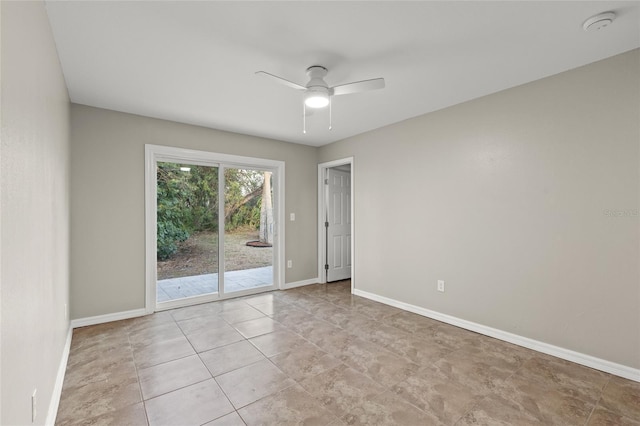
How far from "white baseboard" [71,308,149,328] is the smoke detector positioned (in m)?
5.01

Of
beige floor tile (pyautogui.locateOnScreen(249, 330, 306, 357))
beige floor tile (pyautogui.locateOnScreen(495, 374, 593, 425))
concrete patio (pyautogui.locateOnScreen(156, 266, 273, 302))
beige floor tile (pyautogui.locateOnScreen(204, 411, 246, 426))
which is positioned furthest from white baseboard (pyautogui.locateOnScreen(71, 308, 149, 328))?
beige floor tile (pyautogui.locateOnScreen(495, 374, 593, 425))

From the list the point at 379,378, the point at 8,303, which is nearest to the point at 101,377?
the point at 8,303

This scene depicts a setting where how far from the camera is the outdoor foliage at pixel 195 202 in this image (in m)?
3.97

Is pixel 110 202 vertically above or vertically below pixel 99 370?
above

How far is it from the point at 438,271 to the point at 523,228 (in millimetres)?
1052

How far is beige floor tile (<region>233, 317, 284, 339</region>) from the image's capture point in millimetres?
3158

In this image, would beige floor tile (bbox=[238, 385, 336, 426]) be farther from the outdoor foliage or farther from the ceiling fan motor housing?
the outdoor foliage

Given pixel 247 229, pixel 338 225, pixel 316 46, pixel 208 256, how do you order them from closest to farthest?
pixel 316 46 < pixel 208 256 < pixel 247 229 < pixel 338 225

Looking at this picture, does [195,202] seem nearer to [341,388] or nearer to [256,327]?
[256,327]

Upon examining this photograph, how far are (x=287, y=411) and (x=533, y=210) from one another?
2.73 metres

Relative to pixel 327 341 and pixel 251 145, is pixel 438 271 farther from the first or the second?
pixel 251 145

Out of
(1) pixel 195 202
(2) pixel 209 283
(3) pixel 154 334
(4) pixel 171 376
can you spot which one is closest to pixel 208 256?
(2) pixel 209 283

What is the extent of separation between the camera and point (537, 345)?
2742 millimetres

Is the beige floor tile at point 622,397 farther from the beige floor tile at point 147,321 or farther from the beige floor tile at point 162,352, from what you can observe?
the beige floor tile at point 147,321
